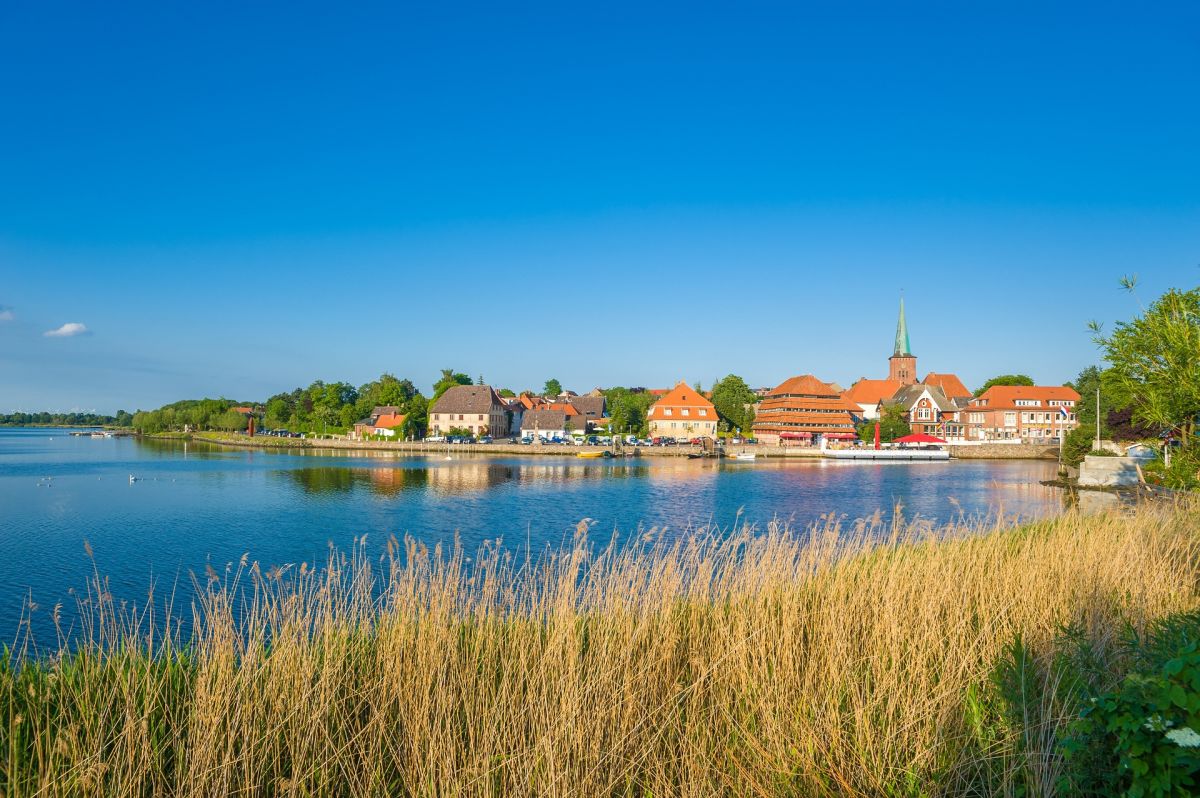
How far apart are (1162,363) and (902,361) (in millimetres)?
114049

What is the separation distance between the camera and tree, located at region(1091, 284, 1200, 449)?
416 inches

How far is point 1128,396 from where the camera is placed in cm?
1216

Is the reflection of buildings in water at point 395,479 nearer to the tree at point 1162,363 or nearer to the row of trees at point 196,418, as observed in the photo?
the tree at point 1162,363

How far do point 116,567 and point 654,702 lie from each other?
56.1ft

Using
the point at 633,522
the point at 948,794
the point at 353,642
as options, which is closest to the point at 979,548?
the point at 948,794

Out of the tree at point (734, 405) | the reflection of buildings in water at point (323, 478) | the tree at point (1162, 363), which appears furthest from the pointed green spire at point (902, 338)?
the tree at point (1162, 363)

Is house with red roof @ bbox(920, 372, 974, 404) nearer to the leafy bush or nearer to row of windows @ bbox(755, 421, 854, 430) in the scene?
row of windows @ bbox(755, 421, 854, 430)

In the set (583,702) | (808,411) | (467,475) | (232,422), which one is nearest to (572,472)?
(467,475)

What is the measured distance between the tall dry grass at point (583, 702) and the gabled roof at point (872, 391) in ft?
361

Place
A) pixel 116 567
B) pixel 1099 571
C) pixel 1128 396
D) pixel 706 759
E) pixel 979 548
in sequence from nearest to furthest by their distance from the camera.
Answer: pixel 706 759 → pixel 1099 571 → pixel 979 548 → pixel 1128 396 → pixel 116 567

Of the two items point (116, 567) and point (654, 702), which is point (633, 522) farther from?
point (654, 702)

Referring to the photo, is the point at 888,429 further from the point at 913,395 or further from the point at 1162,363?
the point at 1162,363

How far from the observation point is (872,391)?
112 meters

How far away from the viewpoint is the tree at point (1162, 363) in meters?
10.6
